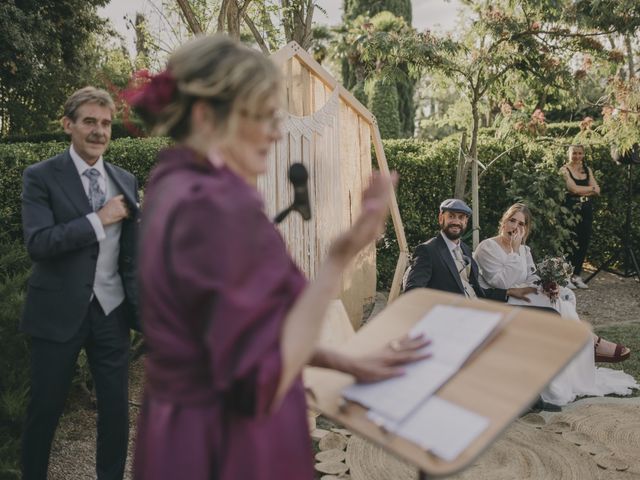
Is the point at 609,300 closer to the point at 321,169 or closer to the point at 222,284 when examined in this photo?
the point at 321,169

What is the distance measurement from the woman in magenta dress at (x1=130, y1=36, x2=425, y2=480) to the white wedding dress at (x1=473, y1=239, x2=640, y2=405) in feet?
12.3

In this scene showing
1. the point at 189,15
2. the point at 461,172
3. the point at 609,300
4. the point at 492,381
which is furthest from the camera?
the point at 461,172

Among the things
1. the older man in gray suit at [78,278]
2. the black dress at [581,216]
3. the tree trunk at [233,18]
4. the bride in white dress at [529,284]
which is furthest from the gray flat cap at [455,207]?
the black dress at [581,216]

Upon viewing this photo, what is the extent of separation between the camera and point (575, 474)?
3316mm

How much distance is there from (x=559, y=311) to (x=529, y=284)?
318 millimetres

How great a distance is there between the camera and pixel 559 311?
15.5 ft

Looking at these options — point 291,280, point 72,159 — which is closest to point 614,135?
point 72,159

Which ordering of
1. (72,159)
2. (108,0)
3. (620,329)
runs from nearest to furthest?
(72,159) < (620,329) < (108,0)

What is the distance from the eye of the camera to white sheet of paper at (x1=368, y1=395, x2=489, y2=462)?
3.78ft

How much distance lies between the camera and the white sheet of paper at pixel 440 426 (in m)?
1.15

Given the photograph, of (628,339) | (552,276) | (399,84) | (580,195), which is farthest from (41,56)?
(628,339)

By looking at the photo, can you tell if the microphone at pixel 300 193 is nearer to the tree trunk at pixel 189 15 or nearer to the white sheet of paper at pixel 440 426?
the white sheet of paper at pixel 440 426

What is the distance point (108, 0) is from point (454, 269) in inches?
629

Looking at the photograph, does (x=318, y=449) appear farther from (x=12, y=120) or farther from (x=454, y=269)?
(x=12, y=120)
